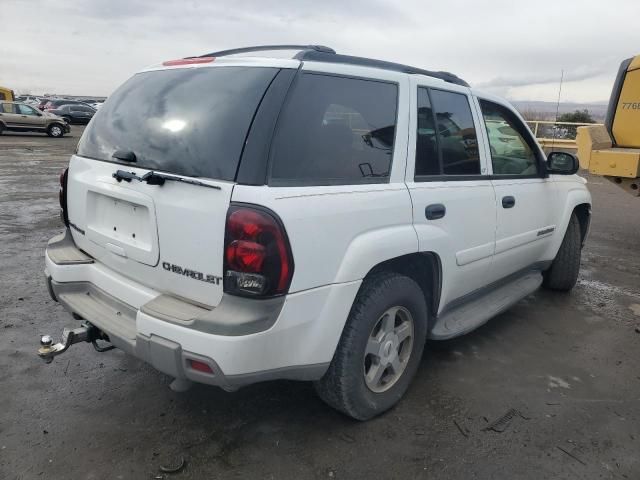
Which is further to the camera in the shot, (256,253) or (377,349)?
(377,349)

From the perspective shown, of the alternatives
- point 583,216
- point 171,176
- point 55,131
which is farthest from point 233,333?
point 55,131

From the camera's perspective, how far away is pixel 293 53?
2584 millimetres

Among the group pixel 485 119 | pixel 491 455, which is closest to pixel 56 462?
pixel 491 455

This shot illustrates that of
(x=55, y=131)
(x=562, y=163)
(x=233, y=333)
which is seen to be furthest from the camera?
(x=55, y=131)

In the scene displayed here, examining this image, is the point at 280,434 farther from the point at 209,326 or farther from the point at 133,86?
the point at 133,86

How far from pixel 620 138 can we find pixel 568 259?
9.77ft

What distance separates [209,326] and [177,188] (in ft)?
2.10

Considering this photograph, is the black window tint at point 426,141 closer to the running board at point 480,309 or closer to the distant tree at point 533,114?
the running board at point 480,309

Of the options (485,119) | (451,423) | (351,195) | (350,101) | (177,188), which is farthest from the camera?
(485,119)

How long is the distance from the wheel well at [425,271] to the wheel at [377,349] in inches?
3.3

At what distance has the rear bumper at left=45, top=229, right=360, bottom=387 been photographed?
214 cm

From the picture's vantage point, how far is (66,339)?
2621mm

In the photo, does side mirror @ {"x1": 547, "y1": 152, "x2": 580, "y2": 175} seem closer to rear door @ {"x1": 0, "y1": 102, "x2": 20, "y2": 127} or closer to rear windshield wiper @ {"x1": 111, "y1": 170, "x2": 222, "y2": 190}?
rear windshield wiper @ {"x1": 111, "y1": 170, "x2": 222, "y2": 190}

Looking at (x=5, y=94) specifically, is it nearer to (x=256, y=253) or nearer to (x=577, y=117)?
(x=577, y=117)
